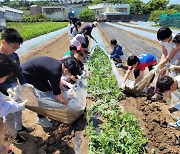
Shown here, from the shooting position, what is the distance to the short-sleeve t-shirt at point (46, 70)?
3.24 meters

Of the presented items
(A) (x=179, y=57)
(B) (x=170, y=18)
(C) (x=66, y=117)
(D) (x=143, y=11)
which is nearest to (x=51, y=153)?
(C) (x=66, y=117)

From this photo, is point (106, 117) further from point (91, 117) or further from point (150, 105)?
point (150, 105)

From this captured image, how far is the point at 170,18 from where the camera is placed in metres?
33.5

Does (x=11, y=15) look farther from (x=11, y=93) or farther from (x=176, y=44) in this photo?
(x=11, y=93)

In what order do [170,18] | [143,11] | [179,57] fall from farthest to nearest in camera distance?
[143,11] < [170,18] < [179,57]

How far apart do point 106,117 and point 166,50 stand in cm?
194

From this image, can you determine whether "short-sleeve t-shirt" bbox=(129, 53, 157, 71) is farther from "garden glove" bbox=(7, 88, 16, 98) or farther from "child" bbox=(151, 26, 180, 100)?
"garden glove" bbox=(7, 88, 16, 98)

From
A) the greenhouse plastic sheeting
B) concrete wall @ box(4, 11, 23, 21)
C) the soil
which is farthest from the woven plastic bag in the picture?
concrete wall @ box(4, 11, 23, 21)

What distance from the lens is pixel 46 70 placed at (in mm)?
3367

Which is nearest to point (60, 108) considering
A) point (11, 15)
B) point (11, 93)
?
point (11, 93)

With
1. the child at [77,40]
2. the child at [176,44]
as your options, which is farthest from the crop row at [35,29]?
the child at [176,44]

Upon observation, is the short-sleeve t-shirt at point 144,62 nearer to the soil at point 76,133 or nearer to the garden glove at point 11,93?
the soil at point 76,133

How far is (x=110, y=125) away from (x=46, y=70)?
1346 millimetres

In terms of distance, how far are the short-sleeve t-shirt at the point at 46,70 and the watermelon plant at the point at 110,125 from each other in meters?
0.90
